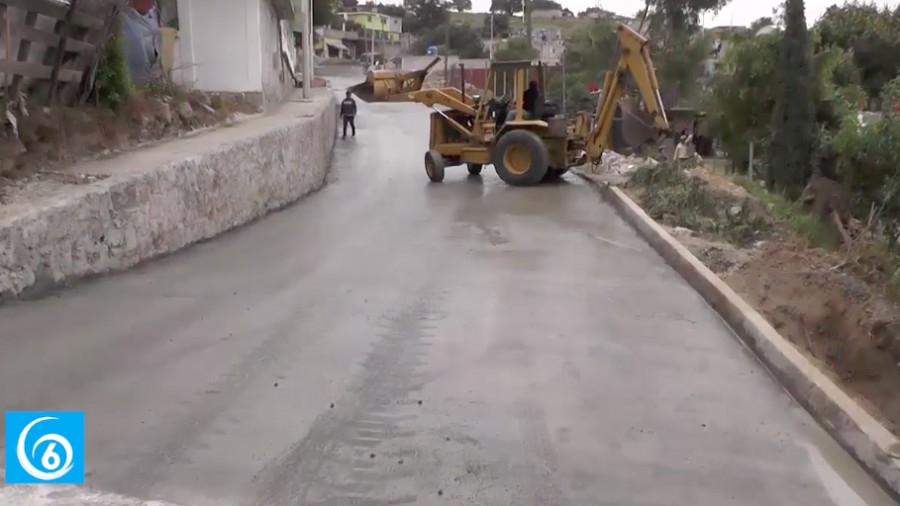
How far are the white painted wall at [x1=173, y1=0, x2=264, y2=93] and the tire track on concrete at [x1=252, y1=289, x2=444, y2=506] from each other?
14.2 meters

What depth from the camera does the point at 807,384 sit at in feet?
20.2

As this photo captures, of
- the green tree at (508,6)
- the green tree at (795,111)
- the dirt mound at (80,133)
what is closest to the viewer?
the dirt mound at (80,133)

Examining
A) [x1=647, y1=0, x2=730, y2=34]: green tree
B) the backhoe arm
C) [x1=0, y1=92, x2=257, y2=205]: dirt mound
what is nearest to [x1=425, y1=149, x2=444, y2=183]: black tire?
the backhoe arm

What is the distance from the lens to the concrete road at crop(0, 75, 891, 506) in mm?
4793

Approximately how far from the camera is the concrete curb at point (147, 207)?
7832 mm

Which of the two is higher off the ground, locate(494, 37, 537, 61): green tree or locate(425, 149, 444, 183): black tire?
locate(494, 37, 537, 61): green tree

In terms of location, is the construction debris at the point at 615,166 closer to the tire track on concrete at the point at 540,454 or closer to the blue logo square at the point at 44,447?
the tire track on concrete at the point at 540,454

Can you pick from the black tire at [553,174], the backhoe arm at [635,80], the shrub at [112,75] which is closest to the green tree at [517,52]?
the black tire at [553,174]

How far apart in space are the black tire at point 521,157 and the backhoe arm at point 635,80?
53.3 inches

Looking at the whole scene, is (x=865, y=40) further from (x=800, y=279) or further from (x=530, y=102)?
(x=800, y=279)

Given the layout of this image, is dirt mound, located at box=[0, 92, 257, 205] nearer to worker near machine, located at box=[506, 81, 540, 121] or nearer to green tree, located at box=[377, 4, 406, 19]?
worker near machine, located at box=[506, 81, 540, 121]

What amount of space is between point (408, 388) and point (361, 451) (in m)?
1.09

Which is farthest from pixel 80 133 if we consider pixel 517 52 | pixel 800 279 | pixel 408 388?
pixel 517 52

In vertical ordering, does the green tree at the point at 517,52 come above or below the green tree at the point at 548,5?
below
